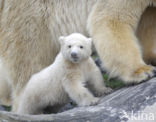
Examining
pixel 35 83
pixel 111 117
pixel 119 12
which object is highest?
pixel 119 12

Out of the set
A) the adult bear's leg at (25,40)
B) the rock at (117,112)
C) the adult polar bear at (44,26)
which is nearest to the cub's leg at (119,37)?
the adult polar bear at (44,26)

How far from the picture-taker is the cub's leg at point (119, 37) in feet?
16.9

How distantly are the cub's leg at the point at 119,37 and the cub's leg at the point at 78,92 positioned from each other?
2.01ft

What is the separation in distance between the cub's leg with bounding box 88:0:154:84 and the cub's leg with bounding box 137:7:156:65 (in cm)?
41

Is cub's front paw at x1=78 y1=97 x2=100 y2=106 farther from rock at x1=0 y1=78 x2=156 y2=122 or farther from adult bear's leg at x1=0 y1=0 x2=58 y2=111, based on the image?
adult bear's leg at x1=0 y1=0 x2=58 y2=111

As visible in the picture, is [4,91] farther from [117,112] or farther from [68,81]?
[117,112]

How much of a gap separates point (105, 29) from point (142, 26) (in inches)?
33.6

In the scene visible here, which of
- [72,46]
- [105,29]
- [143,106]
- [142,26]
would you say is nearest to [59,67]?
[72,46]

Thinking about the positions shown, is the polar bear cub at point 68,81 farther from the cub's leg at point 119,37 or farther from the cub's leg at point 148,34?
the cub's leg at point 148,34

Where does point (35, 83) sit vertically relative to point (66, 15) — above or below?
below

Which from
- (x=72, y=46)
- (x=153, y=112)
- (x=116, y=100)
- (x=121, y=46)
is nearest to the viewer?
(x=153, y=112)

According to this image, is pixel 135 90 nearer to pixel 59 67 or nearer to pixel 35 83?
pixel 59 67

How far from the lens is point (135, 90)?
15.5ft

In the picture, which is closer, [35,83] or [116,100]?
[116,100]
